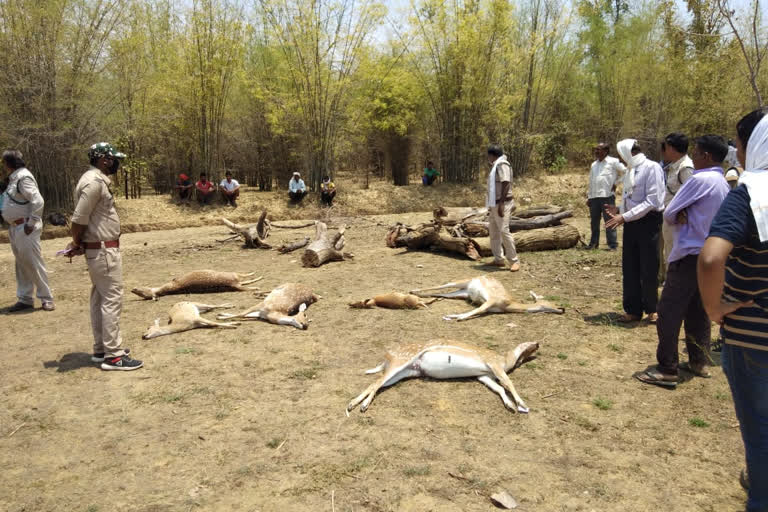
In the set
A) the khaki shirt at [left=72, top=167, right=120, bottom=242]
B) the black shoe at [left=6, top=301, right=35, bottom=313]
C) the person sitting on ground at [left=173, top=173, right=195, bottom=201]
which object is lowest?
the black shoe at [left=6, top=301, right=35, bottom=313]

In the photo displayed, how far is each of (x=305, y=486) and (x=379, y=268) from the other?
4.85 meters

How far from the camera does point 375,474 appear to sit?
2.64 meters

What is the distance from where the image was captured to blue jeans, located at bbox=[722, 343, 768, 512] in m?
1.89

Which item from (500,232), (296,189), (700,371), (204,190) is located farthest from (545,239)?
(204,190)

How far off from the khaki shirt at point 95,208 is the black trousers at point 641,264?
13.5 ft

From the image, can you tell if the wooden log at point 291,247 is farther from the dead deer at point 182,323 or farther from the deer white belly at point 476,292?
the deer white belly at point 476,292

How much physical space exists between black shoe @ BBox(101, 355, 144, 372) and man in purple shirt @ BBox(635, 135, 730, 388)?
3.72 meters

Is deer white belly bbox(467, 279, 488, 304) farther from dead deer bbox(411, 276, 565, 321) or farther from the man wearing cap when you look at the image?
the man wearing cap

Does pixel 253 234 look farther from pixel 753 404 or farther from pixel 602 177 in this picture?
pixel 753 404

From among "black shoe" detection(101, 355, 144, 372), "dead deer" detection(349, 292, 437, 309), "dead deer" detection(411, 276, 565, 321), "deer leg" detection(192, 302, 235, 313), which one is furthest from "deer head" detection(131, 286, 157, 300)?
"dead deer" detection(411, 276, 565, 321)

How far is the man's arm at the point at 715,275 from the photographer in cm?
183

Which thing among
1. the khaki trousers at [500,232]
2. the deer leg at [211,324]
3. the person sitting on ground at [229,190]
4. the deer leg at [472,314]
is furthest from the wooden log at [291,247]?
the person sitting on ground at [229,190]

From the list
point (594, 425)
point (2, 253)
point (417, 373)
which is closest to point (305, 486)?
point (417, 373)

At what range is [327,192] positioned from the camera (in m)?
14.4
